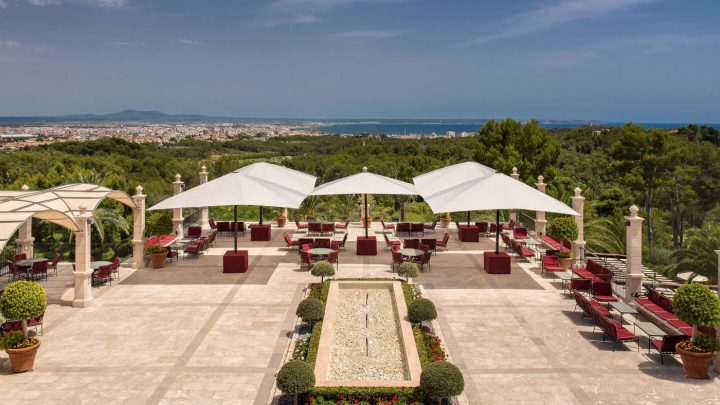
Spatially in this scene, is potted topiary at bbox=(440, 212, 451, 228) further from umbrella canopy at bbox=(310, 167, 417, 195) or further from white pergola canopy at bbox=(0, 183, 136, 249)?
white pergola canopy at bbox=(0, 183, 136, 249)

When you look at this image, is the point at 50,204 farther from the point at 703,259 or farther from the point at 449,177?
the point at 703,259

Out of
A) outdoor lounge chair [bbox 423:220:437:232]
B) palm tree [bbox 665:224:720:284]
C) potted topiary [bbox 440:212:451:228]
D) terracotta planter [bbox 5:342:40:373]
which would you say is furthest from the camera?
potted topiary [bbox 440:212:451:228]

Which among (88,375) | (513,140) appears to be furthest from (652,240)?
(88,375)

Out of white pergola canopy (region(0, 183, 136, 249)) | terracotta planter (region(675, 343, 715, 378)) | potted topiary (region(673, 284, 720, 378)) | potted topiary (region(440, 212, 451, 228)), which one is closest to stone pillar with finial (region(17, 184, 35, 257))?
white pergola canopy (region(0, 183, 136, 249))

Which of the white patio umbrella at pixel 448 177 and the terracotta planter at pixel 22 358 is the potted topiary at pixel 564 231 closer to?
the white patio umbrella at pixel 448 177

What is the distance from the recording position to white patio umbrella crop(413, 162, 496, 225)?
20.2m

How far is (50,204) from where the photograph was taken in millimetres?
14586

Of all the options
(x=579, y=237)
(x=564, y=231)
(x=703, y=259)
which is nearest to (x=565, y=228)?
(x=564, y=231)

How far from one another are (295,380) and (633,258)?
31.9 feet

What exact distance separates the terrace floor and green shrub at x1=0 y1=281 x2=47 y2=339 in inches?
43.6

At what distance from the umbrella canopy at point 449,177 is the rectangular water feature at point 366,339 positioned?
5857 millimetres

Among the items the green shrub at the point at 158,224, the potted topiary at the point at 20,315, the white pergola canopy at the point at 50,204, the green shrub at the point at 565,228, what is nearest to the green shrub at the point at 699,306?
the green shrub at the point at 565,228

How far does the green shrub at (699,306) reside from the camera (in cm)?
962

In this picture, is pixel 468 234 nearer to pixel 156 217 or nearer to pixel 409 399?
pixel 156 217
